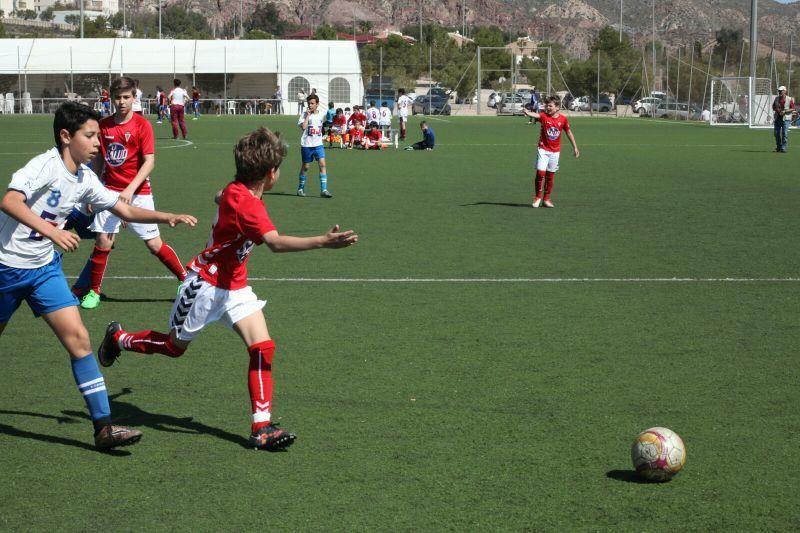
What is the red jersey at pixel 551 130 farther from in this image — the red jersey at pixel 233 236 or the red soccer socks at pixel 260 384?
the red soccer socks at pixel 260 384

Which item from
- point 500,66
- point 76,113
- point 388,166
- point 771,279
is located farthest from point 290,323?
point 500,66

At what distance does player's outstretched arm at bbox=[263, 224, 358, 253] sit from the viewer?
539 centimetres

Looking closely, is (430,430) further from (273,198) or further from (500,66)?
(500,66)

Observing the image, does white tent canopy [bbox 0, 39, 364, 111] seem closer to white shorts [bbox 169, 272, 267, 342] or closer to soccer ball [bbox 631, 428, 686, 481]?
white shorts [bbox 169, 272, 267, 342]

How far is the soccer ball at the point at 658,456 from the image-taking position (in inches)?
210

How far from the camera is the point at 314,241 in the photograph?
5430 millimetres

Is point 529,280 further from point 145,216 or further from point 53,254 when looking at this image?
point 53,254

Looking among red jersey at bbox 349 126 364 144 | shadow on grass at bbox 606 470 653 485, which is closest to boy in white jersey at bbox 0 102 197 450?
shadow on grass at bbox 606 470 653 485

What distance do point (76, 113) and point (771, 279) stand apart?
7.94 m

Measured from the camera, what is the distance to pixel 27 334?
8641 mm

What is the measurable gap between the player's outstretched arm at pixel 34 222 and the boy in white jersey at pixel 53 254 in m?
0.05

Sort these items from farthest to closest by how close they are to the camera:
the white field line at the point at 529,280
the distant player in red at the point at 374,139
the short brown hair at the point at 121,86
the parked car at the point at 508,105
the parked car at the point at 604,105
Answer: the parked car at the point at 604,105
the parked car at the point at 508,105
the distant player in red at the point at 374,139
the white field line at the point at 529,280
the short brown hair at the point at 121,86

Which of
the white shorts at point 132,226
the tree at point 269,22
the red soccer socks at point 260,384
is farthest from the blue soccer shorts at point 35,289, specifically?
the tree at point 269,22

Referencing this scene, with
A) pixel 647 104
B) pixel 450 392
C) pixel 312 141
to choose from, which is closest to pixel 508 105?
pixel 647 104
